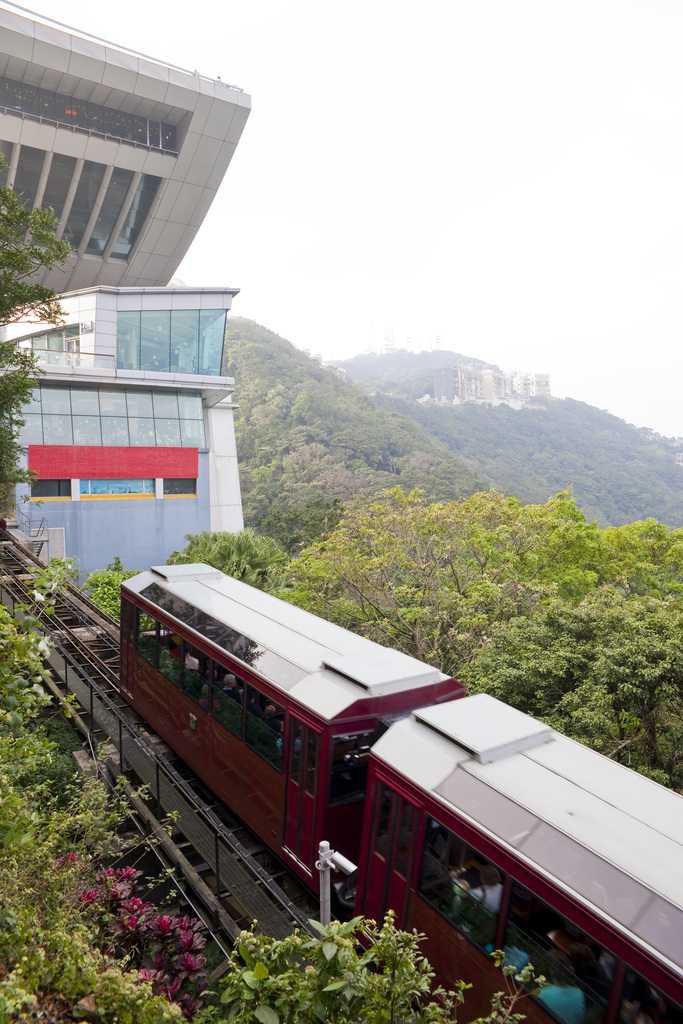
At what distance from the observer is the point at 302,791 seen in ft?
20.6

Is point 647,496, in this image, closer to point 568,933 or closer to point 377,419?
point 377,419

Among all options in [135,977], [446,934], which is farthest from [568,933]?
[135,977]

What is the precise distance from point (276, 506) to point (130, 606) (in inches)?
1757

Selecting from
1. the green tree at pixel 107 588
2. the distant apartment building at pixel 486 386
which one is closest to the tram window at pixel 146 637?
the green tree at pixel 107 588

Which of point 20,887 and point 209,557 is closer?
point 20,887

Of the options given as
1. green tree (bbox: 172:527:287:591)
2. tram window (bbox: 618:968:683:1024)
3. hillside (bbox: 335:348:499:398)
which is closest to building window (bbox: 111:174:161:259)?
green tree (bbox: 172:527:287:591)

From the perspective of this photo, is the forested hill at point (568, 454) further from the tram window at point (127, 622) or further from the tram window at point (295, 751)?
the tram window at point (295, 751)

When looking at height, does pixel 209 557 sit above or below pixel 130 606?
below

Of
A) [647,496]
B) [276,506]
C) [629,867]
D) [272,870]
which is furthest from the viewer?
[647,496]

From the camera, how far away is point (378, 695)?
6137 mm

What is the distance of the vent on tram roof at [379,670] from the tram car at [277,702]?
0.04 feet

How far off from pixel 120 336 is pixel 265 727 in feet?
80.5

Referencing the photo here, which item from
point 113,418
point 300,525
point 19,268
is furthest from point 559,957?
point 300,525

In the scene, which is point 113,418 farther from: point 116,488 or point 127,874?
point 127,874
